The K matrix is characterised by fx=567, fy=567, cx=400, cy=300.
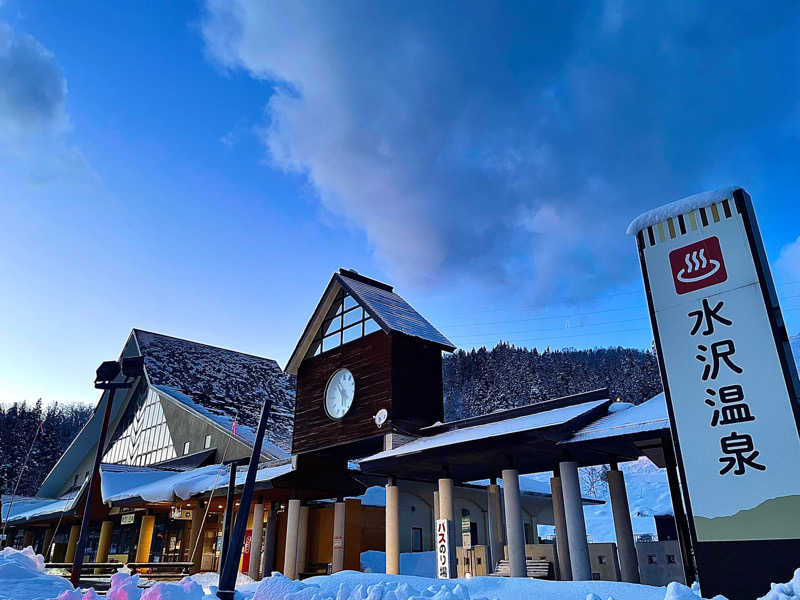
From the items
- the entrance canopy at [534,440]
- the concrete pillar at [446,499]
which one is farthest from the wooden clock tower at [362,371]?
the concrete pillar at [446,499]

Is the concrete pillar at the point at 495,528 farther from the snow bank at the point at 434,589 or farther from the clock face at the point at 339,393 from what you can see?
the snow bank at the point at 434,589

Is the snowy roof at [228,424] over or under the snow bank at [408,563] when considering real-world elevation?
over

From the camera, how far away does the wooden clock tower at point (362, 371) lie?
63.0ft

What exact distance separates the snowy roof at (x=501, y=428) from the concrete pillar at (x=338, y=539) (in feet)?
20.9

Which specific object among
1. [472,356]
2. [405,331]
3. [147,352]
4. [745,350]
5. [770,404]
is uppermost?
[472,356]

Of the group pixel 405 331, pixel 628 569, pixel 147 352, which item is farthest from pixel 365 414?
pixel 147 352

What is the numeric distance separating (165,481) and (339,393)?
10768mm

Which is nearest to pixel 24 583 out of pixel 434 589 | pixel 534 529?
pixel 434 589

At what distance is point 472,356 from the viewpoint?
4060 inches

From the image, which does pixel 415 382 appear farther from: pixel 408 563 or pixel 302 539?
pixel 302 539

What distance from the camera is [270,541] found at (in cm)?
2464

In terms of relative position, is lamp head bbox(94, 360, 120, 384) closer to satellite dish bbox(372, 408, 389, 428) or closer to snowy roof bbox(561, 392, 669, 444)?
satellite dish bbox(372, 408, 389, 428)

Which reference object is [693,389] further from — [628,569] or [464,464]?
[464,464]

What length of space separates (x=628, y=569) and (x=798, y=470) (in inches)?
324
